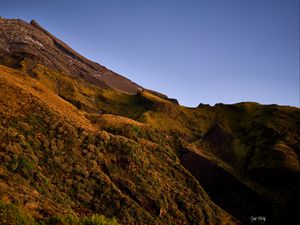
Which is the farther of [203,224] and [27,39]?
[27,39]

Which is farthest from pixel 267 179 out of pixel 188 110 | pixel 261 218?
pixel 188 110

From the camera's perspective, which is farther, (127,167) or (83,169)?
(127,167)

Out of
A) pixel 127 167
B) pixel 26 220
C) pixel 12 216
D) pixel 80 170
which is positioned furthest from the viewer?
pixel 127 167

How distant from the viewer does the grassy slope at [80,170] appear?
18.4m

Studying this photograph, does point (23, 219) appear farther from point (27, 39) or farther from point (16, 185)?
point (27, 39)

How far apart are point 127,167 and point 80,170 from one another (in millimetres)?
4827

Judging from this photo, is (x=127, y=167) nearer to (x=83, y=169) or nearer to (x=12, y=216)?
(x=83, y=169)

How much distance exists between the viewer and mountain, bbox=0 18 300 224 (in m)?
18.5

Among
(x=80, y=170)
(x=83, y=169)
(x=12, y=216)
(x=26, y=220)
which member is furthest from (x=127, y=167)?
(x=12, y=216)

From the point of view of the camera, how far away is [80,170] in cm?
2253

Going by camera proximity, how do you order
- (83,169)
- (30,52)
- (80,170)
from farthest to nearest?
1. (30,52)
2. (83,169)
3. (80,170)

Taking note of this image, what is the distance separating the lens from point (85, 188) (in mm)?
21625

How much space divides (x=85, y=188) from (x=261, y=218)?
92.5ft

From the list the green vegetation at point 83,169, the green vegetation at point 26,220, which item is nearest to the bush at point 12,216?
the green vegetation at point 26,220
